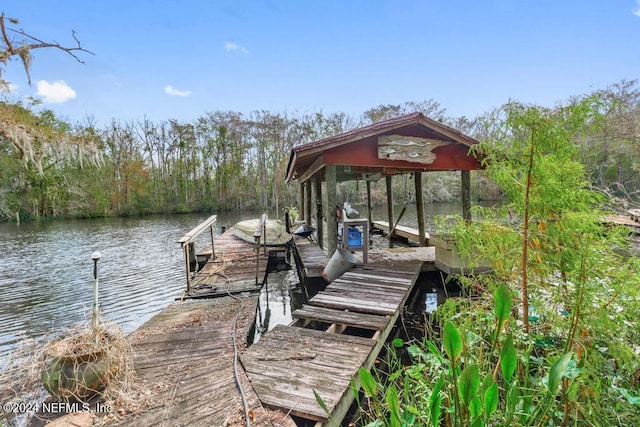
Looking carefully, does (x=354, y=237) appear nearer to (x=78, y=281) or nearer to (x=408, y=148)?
(x=408, y=148)

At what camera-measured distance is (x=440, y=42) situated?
55.8 ft

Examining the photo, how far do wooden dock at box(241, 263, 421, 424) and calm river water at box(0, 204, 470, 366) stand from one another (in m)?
1.80

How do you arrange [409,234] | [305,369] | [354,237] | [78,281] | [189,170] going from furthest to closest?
[189,170] < [409,234] < [78,281] < [354,237] < [305,369]

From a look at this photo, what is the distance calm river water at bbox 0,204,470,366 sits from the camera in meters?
6.31

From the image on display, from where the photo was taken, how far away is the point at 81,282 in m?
9.07

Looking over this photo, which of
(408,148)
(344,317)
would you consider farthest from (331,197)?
(344,317)

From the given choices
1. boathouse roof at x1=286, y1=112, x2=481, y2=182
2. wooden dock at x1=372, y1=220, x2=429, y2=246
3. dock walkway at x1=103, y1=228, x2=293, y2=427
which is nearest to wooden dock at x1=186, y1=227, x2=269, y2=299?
dock walkway at x1=103, y1=228, x2=293, y2=427

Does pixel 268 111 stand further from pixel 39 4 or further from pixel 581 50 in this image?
pixel 581 50

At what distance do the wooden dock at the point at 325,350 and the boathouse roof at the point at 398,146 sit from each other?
99.0 inches

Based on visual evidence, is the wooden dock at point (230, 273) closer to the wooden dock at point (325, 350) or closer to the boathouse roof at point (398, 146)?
the wooden dock at point (325, 350)

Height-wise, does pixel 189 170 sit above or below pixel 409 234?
above

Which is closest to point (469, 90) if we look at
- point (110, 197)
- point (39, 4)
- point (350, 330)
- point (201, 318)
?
point (350, 330)

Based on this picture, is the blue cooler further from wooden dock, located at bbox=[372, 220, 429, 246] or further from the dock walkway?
wooden dock, located at bbox=[372, 220, 429, 246]

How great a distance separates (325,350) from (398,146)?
452 cm
